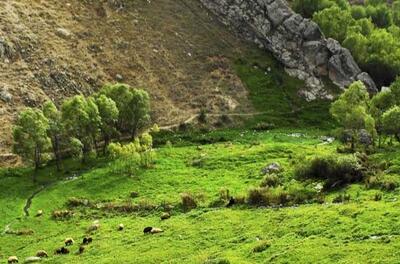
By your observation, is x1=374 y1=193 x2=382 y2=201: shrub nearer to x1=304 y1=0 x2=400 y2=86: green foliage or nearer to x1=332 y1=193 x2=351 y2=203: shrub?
x1=332 y1=193 x2=351 y2=203: shrub

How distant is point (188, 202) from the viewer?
78938 millimetres

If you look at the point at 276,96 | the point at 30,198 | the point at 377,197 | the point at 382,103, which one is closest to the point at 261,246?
the point at 377,197

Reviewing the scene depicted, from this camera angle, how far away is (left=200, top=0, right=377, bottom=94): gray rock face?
14462cm

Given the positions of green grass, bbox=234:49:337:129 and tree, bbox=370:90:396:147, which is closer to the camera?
tree, bbox=370:90:396:147

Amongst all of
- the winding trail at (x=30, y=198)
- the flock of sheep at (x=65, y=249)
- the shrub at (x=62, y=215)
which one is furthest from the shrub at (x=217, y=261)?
the winding trail at (x=30, y=198)

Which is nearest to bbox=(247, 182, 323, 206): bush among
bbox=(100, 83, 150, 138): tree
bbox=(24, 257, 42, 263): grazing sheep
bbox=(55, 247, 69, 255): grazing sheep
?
bbox=(55, 247, 69, 255): grazing sheep

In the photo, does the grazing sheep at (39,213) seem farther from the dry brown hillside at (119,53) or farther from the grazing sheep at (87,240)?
the dry brown hillside at (119,53)

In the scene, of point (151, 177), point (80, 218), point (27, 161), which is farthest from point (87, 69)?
point (80, 218)

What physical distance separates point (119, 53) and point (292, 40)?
4376 cm

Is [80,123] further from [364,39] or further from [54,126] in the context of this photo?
[364,39]

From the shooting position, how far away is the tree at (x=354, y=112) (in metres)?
98.6

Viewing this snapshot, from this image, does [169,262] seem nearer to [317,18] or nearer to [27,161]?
[27,161]

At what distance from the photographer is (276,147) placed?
340 ft

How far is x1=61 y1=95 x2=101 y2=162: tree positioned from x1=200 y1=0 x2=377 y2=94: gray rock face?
59428 millimetres
